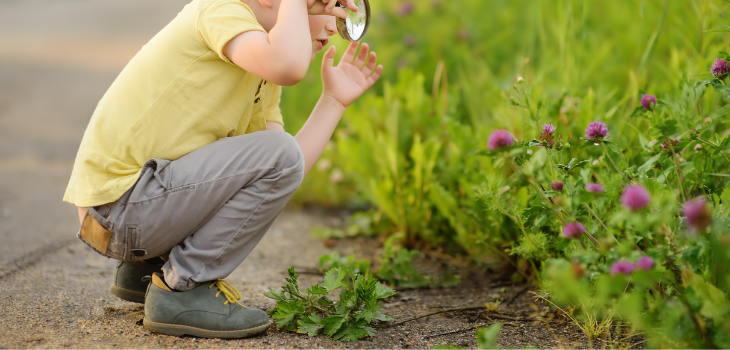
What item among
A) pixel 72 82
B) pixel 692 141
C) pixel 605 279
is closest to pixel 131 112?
pixel 605 279

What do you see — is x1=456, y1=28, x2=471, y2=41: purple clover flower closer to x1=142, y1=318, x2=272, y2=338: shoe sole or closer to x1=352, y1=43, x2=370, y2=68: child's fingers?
x1=352, y1=43, x2=370, y2=68: child's fingers

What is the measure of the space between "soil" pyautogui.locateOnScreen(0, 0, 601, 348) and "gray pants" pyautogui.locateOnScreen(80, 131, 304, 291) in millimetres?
201

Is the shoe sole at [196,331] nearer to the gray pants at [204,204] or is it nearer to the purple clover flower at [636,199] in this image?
the gray pants at [204,204]

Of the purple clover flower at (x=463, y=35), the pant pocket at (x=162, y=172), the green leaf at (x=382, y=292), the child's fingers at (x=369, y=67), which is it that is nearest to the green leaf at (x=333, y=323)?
the green leaf at (x=382, y=292)

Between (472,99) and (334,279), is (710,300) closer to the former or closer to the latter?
(334,279)

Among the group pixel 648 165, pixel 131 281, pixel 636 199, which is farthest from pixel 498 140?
pixel 131 281

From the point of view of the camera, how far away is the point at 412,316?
168 cm

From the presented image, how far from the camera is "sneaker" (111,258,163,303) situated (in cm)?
165

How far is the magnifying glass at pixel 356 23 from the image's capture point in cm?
156

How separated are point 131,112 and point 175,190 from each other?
218 mm

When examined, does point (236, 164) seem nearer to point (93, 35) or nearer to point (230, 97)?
point (230, 97)

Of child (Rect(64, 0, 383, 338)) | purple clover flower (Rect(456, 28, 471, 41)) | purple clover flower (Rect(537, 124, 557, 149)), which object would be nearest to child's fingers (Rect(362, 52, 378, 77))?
child (Rect(64, 0, 383, 338))

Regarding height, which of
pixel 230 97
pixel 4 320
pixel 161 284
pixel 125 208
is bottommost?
pixel 4 320

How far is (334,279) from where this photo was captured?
5.05ft
